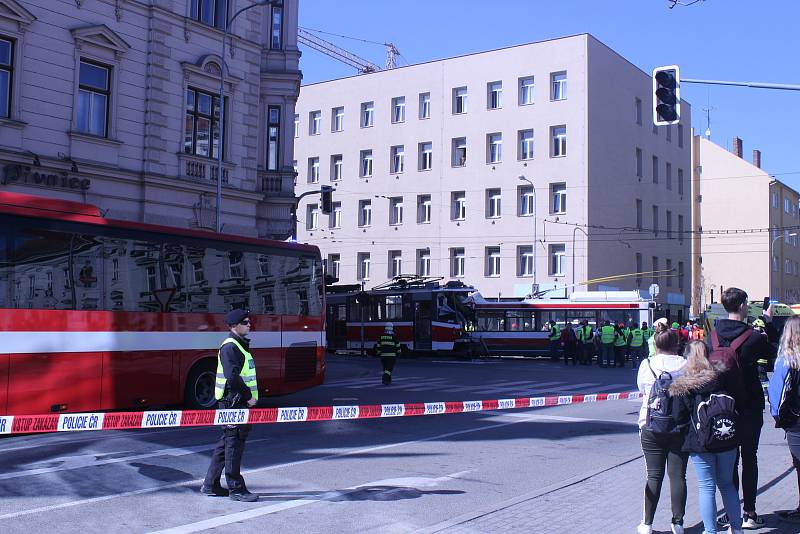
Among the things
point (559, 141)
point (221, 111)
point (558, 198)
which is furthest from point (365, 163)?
point (221, 111)

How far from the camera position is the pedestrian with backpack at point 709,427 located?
5602 millimetres

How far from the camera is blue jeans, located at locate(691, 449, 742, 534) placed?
5785 millimetres

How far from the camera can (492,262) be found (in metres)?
50.3

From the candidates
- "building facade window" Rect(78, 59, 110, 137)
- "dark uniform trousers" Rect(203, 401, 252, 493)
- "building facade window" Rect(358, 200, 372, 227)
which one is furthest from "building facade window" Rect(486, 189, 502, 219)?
"dark uniform trousers" Rect(203, 401, 252, 493)

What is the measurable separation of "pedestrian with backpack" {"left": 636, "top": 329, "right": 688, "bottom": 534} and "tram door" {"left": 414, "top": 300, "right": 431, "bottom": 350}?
3115cm

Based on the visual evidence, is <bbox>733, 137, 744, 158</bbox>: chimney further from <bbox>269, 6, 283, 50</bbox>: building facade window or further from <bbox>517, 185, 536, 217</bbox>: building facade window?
<bbox>269, 6, 283, 50</bbox>: building facade window

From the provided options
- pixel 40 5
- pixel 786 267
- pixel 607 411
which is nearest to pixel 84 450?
pixel 607 411

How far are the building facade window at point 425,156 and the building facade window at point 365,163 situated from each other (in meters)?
3.96

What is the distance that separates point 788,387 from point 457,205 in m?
45.7

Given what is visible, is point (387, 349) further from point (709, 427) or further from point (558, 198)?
point (558, 198)

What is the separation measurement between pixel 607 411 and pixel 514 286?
34.1m

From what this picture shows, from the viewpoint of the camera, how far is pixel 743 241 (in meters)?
66.5

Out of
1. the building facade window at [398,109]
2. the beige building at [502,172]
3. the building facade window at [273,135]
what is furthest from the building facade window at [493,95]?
the building facade window at [273,135]

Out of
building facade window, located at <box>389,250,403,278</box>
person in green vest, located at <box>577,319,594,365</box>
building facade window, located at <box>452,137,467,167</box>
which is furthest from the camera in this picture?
building facade window, located at <box>389,250,403,278</box>
